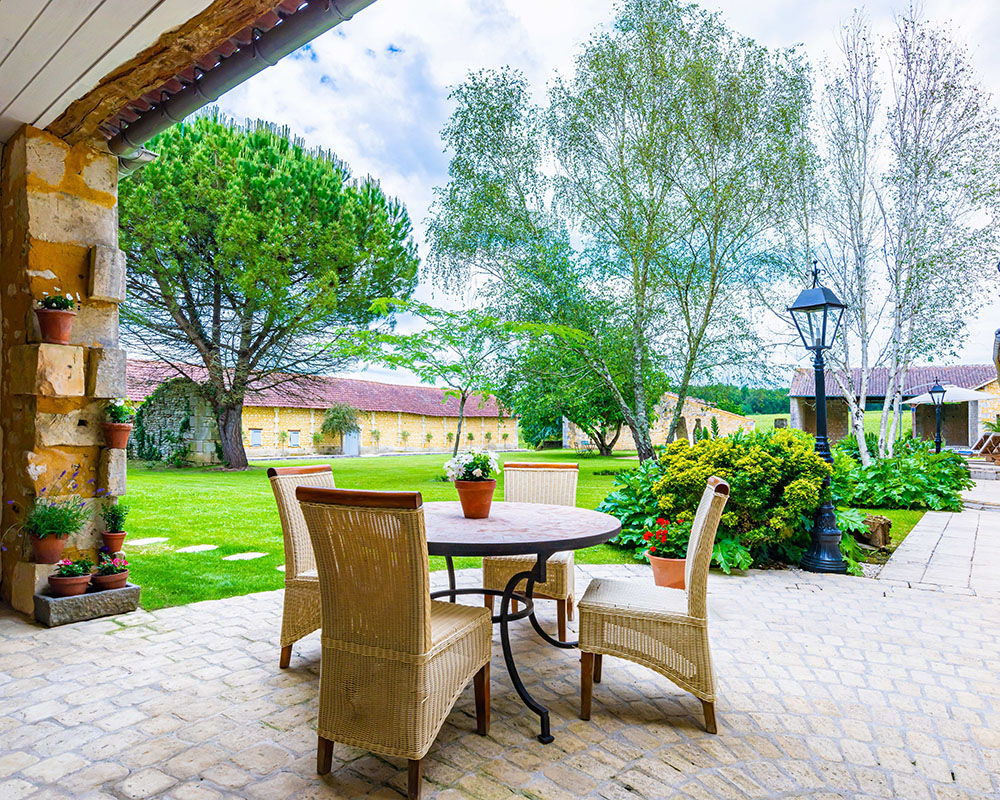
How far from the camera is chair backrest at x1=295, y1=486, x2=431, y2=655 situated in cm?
178

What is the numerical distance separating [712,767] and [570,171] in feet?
32.2

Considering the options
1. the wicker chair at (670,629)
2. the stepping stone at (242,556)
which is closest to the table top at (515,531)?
the wicker chair at (670,629)

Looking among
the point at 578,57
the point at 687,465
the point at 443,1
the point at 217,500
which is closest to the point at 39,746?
the point at 687,465

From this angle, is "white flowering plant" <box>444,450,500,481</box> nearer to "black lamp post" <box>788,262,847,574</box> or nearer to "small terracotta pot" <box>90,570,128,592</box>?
"small terracotta pot" <box>90,570,128,592</box>

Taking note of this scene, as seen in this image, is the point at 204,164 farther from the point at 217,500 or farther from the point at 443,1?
the point at 443,1

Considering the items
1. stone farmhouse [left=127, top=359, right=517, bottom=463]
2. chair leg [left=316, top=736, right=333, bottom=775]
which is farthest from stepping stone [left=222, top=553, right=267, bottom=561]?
stone farmhouse [left=127, top=359, right=517, bottom=463]

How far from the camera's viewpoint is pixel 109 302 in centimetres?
387

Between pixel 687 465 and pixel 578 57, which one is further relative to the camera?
pixel 578 57

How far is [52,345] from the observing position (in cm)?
349

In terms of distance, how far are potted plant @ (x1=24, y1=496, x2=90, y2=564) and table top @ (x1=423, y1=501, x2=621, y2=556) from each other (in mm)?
2205

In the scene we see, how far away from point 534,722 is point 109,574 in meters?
2.92

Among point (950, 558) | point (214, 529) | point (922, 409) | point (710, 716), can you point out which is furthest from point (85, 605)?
point (922, 409)

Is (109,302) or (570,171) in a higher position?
(570,171)

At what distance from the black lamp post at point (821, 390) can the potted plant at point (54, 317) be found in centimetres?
545
